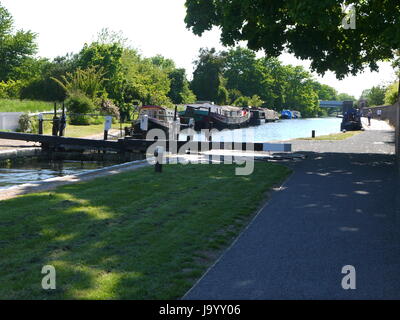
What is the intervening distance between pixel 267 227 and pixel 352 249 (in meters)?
1.61

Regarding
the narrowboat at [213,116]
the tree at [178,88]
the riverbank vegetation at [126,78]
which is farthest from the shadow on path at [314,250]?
the tree at [178,88]

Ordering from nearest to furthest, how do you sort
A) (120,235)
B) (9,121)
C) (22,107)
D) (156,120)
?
(120,235) < (9,121) < (156,120) < (22,107)

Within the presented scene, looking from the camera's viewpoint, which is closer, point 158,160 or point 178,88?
point 158,160

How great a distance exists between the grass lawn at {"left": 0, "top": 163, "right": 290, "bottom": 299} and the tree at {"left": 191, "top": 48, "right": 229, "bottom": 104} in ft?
306

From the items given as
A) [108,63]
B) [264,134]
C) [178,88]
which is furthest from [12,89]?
[178,88]

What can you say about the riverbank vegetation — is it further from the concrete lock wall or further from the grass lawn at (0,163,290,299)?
the grass lawn at (0,163,290,299)

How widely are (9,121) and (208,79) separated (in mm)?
76256

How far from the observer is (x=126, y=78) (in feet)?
198

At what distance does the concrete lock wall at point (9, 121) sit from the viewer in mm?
30922

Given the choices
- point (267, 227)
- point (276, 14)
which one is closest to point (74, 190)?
point (267, 227)

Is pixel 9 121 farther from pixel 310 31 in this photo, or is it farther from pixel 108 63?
pixel 108 63

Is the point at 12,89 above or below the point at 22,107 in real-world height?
above

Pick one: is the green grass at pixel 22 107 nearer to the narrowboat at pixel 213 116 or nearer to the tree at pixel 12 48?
the narrowboat at pixel 213 116

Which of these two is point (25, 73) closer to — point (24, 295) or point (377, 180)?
point (377, 180)
